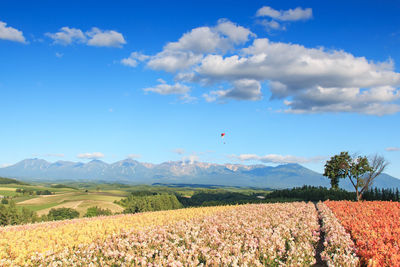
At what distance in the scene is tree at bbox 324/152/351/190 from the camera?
45438 mm

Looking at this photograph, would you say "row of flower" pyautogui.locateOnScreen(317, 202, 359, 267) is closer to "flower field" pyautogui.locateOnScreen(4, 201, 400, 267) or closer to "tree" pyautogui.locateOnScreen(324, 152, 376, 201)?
"flower field" pyautogui.locateOnScreen(4, 201, 400, 267)

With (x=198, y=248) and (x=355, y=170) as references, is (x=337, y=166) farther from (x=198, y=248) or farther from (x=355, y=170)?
(x=198, y=248)

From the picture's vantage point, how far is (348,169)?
4525 cm

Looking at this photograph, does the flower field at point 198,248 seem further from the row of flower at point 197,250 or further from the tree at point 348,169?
the tree at point 348,169

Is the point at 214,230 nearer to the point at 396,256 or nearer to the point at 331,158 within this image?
the point at 396,256

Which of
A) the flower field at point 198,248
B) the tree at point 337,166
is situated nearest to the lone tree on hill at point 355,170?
the tree at point 337,166

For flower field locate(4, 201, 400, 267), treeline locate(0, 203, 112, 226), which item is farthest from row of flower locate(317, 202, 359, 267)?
treeline locate(0, 203, 112, 226)

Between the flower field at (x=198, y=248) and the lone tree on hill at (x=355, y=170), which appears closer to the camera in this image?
the flower field at (x=198, y=248)

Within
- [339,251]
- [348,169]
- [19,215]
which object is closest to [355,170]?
[348,169]

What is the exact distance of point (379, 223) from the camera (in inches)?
642

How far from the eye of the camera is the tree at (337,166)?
149ft

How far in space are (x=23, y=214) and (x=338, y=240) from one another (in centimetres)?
8170

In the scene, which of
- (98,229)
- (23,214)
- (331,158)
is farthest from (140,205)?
(98,229)

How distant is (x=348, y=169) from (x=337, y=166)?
60.6 inches
